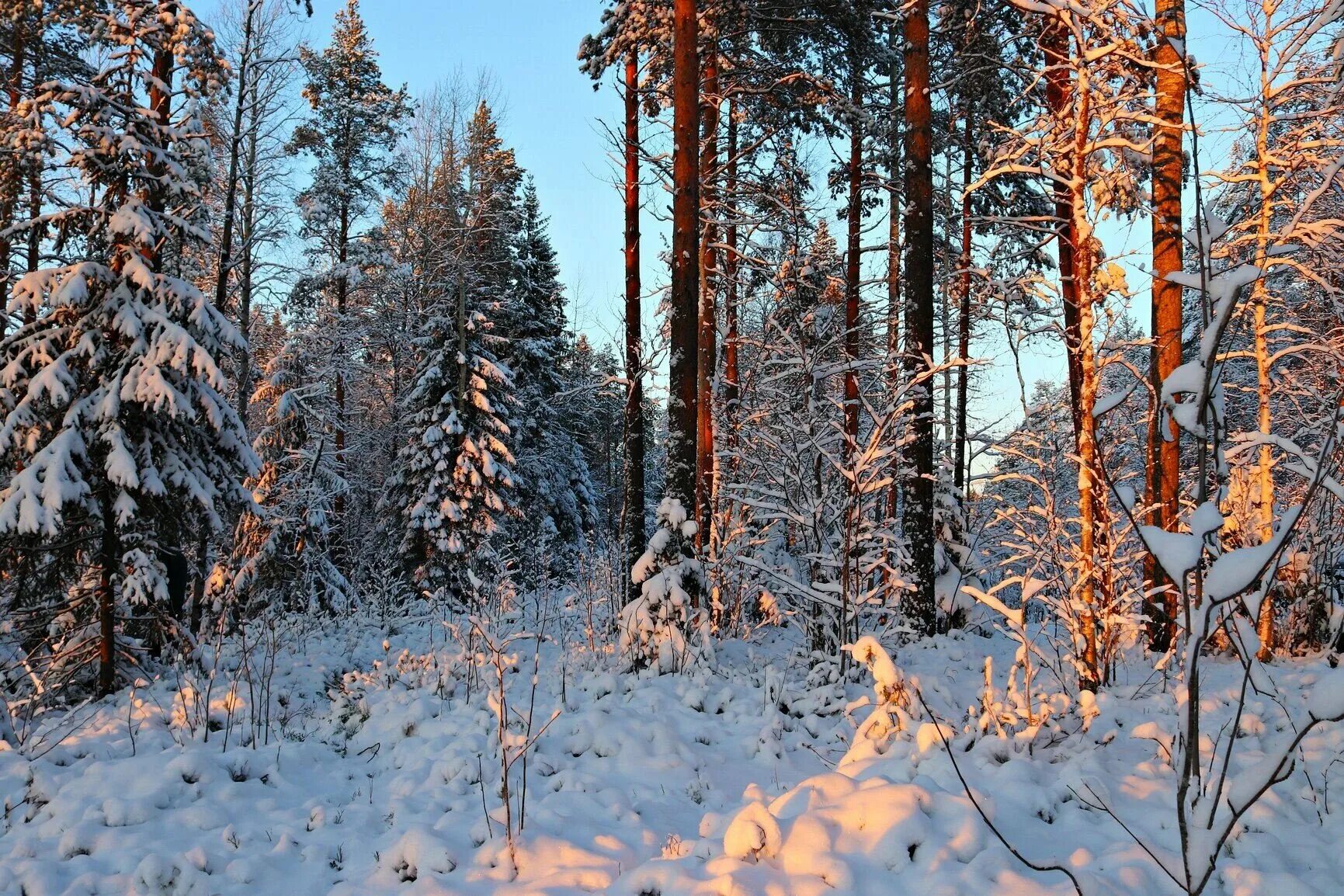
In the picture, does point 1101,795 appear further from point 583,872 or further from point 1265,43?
point 1265,43

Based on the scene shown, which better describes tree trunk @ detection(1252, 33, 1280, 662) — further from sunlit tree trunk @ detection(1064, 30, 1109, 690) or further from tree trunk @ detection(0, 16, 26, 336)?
tree trunk @ detection(0, 16, 26, 336)

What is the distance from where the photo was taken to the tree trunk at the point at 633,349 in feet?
35.7

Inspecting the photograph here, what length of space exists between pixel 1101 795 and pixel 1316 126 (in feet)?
27.0

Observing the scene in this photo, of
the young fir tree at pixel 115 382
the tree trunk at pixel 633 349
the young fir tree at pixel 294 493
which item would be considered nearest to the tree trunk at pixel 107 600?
the young fir tree at pixel 115 382

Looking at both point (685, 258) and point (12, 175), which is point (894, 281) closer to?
point (685, 258)

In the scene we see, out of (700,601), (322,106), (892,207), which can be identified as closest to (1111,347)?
(700,601)

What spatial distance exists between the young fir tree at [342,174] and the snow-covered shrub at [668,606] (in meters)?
12.7

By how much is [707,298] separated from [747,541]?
13.7 feet

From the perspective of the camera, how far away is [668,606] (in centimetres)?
769

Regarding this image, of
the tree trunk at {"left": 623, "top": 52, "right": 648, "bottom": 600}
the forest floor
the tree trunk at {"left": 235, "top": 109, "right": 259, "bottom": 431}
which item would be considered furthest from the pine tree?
the forest floor

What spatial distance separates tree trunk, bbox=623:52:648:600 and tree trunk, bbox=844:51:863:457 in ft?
10.8

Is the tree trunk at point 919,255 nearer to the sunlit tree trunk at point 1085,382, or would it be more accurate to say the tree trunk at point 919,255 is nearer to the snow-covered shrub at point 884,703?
the sunlit tree trunk at point 1085,382

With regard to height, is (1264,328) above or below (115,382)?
above

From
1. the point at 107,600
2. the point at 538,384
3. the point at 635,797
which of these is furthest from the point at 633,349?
the point at 538,384
